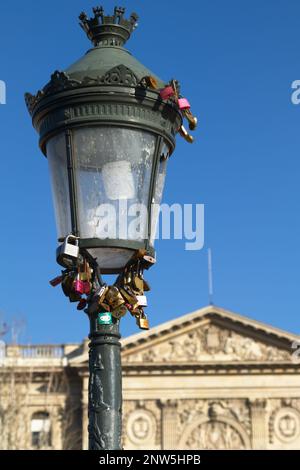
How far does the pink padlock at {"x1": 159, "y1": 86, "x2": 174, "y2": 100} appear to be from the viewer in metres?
5.48

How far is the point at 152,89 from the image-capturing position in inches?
215

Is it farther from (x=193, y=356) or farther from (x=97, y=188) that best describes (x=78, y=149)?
(x=193, y=356)

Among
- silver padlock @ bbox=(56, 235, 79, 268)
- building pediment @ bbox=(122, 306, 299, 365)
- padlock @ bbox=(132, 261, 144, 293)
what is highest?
building pediment @ bbox=(122, 306, 299, 365)

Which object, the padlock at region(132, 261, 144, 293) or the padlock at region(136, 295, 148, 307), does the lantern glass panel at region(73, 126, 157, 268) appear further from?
the padlock at region(136, 295, 148, 307)

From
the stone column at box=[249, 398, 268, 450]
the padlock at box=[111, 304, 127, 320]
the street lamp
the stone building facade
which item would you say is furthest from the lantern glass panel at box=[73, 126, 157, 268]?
the stone column at box=[249, 398, 268, 450]

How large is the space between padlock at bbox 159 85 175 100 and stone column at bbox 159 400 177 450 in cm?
4363

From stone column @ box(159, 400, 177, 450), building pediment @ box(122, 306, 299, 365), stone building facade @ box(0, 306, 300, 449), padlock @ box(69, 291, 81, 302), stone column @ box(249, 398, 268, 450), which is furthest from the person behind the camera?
building pediment @ box(122, 306, 299, 365)

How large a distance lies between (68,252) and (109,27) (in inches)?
52.6

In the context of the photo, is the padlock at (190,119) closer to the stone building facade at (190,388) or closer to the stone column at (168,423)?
the stone building facade at (190,388)

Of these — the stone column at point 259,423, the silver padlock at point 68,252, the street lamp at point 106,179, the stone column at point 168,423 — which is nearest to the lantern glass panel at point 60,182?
the street lamp at point 106,179

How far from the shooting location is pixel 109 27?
5891mm

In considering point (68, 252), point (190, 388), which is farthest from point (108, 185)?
point (190, 388)
